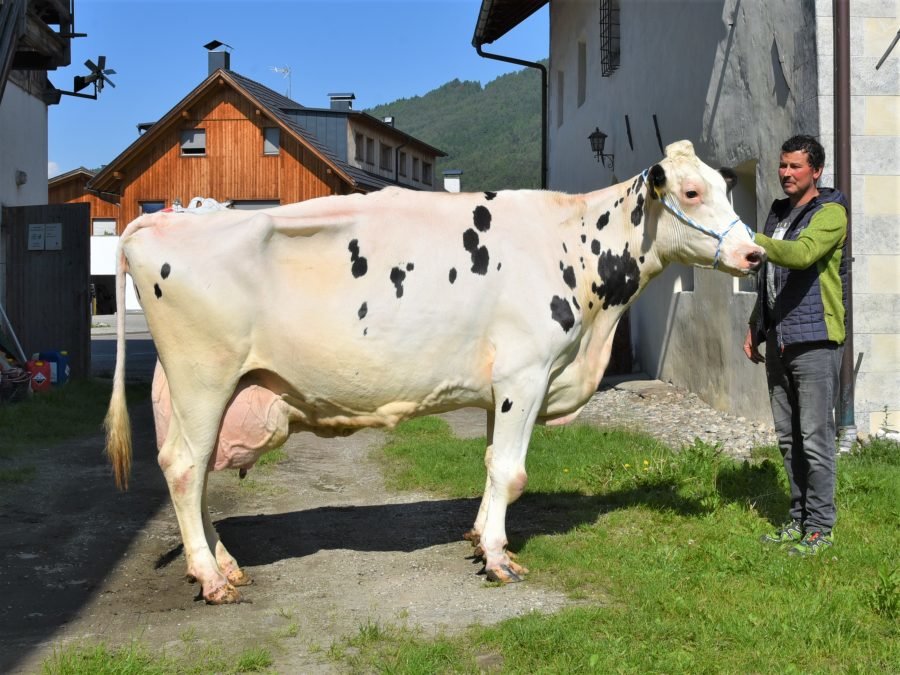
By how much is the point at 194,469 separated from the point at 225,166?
35138mm

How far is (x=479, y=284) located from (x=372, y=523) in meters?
2.02

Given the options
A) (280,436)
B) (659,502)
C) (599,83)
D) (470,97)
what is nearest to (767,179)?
(659,502)

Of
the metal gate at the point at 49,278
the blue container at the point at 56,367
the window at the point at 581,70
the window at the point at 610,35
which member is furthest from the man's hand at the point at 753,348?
the window at the point at 581,70

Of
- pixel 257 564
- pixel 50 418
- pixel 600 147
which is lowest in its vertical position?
pixel 257 564

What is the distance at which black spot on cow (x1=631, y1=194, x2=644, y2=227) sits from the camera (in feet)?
18.5

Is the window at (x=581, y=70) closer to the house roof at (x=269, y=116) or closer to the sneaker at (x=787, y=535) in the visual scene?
the sneaker at (x=787, y=535)

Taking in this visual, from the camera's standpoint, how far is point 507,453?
533 centimetres

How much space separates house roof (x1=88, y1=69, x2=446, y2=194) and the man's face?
30.6 meters

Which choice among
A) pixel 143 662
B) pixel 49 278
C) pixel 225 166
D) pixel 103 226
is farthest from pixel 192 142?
pixel 143 662

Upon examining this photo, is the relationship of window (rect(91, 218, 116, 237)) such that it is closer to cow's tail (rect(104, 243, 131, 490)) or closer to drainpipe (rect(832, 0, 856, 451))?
drainpipe (rect(832, 0, 856, 451))

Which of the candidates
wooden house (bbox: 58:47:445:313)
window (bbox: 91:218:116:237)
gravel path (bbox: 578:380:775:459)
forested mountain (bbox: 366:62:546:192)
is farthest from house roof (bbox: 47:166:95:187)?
forested mountain (bbox: 366:62:546:192)

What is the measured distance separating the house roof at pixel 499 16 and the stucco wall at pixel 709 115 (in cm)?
322

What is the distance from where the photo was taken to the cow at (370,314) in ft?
16.3

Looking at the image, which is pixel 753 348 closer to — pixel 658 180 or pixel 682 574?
pixel 658 180
